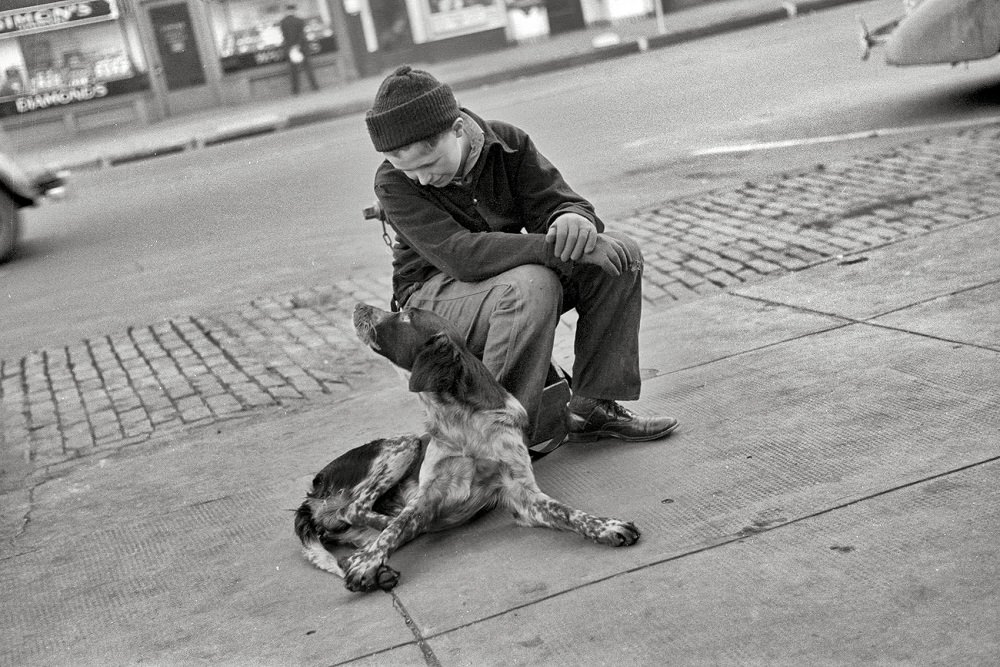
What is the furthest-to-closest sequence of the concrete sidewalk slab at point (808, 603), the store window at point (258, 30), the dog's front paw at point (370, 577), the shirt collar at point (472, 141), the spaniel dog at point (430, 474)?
the store window at point (258, 30), the shirt collar at point (472, 141), the spaniel dog at point (430, 474), the dog's front paw at point (370, 577), the concrete sidewalk slab at point (808, 603)

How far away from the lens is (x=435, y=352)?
370 centimetres

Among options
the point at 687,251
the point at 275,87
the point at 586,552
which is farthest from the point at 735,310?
the point at 275,87

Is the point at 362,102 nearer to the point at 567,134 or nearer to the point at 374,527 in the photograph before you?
the point at 567,134

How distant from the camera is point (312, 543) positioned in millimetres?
3934

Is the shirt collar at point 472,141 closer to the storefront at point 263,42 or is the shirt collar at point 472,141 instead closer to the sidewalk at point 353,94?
the sidewalk at point 353,94

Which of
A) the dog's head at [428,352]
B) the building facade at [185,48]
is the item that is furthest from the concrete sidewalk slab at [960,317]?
the building facade at [185,48]

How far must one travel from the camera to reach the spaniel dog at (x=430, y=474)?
369 centimetres

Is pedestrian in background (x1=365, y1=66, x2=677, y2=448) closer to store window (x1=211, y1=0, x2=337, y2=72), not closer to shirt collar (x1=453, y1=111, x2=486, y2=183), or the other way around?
shirt collar (x1=453, y1=111, x2=486, y2=183)

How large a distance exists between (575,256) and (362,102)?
1844cm

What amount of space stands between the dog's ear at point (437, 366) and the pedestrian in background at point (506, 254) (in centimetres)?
39

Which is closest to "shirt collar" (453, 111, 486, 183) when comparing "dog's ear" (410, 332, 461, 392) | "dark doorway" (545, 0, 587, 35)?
"dog's ear" (410, 332, 461, 392)

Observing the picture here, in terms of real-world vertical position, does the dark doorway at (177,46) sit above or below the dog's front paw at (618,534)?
above

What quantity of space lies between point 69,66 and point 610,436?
77.6 feet

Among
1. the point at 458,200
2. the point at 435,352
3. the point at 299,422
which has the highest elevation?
the point at 458,200
